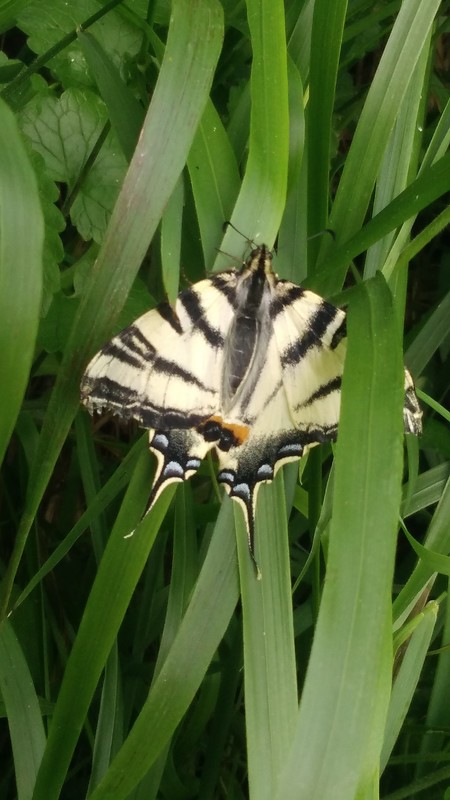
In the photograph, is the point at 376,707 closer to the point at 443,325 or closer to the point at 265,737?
the point at 265,737

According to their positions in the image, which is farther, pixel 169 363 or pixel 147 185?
pixel 169 363

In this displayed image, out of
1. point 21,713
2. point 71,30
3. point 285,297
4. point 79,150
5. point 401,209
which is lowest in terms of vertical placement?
point 21,713

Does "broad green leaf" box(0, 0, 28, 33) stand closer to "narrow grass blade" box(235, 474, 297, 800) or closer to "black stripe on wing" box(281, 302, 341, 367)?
"black stripe on wing" box(281, 302, 341, 367)

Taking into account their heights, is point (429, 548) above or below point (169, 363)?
below

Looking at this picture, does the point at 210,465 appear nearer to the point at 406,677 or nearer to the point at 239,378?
the point at 239,378

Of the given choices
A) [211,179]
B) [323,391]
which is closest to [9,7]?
[211,179]

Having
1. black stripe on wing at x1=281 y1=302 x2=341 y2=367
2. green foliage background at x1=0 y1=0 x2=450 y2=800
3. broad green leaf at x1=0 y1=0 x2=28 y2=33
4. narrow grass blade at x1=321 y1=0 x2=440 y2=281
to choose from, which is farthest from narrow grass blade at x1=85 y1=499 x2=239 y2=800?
broad green leaf at x1=0 y1=0 x2=28 y2=33

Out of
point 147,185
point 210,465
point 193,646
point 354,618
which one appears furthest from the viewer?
point 210,465

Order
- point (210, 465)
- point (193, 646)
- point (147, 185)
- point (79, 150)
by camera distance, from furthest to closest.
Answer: point (79, 150) < point (210, 465) < point (193, 646) < point (147, 185)
